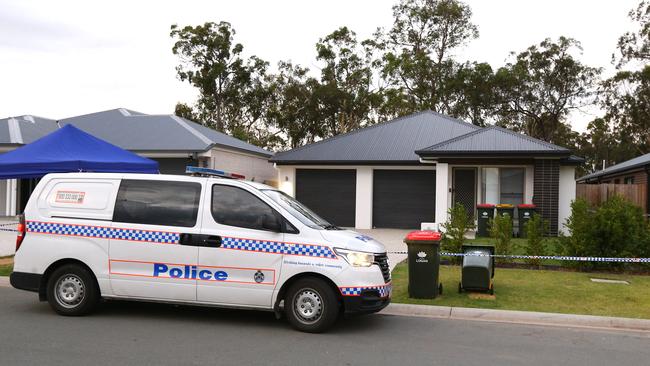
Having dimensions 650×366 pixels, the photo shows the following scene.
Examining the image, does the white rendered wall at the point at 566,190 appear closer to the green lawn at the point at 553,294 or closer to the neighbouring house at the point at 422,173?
the neighbouring house at the point at 422,173

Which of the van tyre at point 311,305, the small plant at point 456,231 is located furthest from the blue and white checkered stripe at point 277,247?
the small plant at point 456,231

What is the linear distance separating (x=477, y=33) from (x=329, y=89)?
41.8ft

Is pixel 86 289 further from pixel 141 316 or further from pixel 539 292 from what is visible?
pixel 539 292

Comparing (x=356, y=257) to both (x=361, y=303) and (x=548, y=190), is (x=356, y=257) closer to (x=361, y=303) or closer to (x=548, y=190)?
(x=361, y=303)

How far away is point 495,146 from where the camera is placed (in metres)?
18.4

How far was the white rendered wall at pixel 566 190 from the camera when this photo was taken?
19141 mm

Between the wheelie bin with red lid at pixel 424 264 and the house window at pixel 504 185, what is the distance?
11.7m

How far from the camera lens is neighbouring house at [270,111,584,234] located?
1822 cm

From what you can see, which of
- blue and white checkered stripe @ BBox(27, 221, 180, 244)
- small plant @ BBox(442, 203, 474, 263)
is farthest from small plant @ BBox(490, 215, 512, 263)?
blue and white checkered stripe @ BBox(27, 221, 180, 244)

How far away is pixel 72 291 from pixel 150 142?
15576 millimetres

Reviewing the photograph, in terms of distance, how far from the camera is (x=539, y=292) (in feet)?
30.2

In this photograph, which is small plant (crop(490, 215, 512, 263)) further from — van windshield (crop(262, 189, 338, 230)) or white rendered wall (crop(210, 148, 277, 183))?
white rendered wall (crop(210, 148, 277, 183))

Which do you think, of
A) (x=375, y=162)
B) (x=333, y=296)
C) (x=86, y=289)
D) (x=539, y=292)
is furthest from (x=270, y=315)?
(x=375, y=162)

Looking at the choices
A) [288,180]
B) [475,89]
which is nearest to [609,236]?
[288,180]
